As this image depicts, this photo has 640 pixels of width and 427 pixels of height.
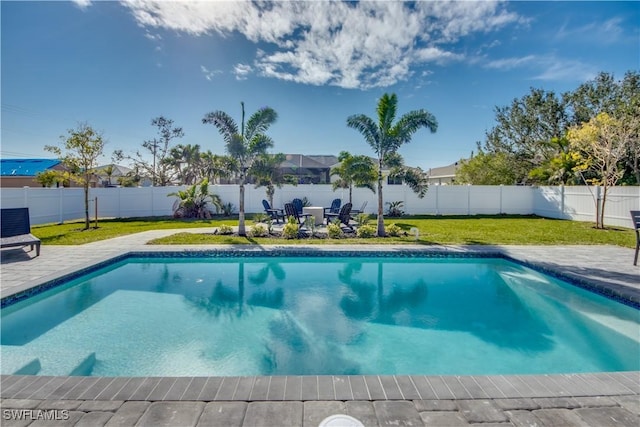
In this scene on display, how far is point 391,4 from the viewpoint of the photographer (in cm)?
954

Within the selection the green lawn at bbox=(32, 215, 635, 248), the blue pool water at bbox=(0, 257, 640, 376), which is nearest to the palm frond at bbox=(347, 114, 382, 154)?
the green lawn at bbox=(32, 215, 635, 248)

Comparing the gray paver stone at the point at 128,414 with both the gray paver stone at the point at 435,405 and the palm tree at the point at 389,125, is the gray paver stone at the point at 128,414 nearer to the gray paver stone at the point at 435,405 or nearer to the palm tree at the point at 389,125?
the gray paver stone at the point at 435,405

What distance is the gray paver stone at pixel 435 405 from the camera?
240cm

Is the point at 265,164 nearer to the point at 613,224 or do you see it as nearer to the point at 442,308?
the point at 442,308

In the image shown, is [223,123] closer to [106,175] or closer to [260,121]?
[260,121]

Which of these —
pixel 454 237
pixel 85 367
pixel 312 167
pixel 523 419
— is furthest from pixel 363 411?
pixel 312 167

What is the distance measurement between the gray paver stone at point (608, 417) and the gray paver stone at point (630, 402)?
0.22 ft

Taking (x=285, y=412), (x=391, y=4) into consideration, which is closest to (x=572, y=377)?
(x=285, y=412)

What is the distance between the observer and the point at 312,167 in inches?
1241

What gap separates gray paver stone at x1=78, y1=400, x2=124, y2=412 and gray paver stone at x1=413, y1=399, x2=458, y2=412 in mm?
2399

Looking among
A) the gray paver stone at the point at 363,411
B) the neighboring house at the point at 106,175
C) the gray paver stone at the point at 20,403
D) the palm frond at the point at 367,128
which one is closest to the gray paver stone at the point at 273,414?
the gray paver stone at the point at 363,411

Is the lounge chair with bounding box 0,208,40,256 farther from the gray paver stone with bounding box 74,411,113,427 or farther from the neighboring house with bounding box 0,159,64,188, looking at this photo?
the neighboring house with bounding box 0,159,64,188

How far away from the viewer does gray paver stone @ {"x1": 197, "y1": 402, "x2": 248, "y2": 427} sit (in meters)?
2.24

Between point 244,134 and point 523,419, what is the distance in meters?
11.5
